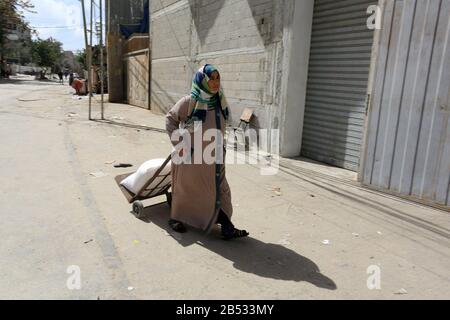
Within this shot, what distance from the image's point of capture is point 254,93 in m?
8.27

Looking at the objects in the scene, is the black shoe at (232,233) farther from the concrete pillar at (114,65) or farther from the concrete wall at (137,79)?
the concrete pillar at (114,65)

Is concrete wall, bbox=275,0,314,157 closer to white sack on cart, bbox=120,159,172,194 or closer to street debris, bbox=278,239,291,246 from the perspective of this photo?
white sack on cart, bbox=120,159,172,194

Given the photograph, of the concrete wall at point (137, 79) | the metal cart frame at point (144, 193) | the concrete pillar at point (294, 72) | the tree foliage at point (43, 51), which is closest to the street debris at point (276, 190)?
the metal cart frame at point (144, 193)

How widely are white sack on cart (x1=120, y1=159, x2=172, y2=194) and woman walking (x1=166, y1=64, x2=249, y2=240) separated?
366 mm

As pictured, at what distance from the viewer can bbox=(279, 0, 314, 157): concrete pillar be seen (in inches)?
277

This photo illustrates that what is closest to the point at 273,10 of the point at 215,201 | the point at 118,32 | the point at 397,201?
the point at 397,201

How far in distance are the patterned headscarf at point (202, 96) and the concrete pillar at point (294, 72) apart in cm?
407

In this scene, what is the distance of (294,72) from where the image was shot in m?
7.21

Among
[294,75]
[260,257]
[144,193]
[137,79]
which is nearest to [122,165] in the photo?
[144,193]

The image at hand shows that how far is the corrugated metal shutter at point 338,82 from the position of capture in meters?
6.25

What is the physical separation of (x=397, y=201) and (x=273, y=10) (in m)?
4.58

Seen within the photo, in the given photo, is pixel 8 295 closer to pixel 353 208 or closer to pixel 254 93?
pixel 353 208

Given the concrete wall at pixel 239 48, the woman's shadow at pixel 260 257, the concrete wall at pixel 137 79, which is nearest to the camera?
the woman's shadow at pixel 260 257

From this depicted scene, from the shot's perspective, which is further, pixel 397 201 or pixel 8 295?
pixel 397 201
